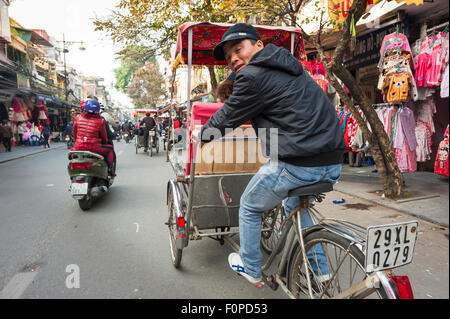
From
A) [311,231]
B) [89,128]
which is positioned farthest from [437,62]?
[89,128]

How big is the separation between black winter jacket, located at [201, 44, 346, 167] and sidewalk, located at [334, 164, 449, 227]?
2.32 m

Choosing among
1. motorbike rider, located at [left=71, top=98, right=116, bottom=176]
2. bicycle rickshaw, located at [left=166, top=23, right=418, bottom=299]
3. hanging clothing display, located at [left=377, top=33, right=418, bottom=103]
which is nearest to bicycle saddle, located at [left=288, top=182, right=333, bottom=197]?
bicycle rickshaw, located at [left=166, top=23, right=418, bottom=299]

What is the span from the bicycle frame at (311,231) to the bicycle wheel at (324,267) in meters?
0.03

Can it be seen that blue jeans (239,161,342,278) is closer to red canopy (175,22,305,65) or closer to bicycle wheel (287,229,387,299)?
bicycle wheel (287,229,387,299)

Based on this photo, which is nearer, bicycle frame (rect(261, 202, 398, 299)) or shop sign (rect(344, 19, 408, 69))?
bicycle frame (rect(261, 202, 398, 299))

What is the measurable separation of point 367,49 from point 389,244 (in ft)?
25.6

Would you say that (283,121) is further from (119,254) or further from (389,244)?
(119,254)

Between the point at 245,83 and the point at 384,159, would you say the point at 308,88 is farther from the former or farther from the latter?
the point at 384,159

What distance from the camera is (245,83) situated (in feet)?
6.17

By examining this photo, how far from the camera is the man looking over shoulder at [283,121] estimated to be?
74.7 inches

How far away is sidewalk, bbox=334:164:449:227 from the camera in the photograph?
473 cm

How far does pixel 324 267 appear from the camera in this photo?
2.13 meters
